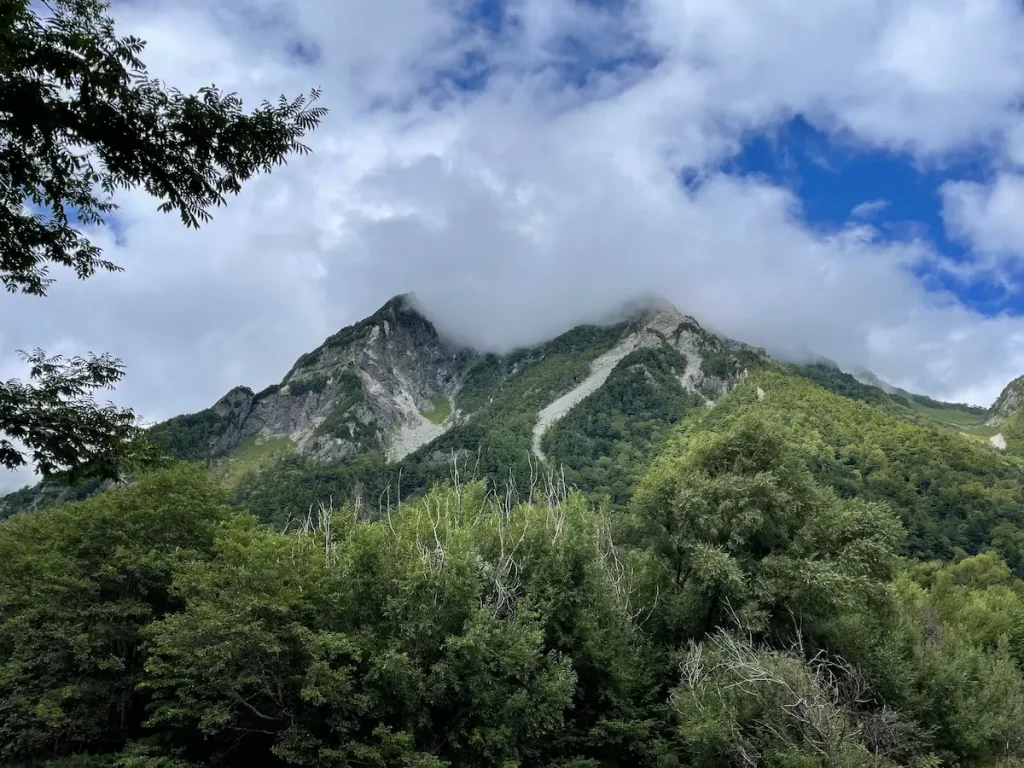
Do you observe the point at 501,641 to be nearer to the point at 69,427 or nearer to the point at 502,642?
the point at 502,642

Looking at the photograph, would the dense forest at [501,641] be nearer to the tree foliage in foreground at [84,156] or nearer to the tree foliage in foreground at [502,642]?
the tree foliage in foreground at [502,642]

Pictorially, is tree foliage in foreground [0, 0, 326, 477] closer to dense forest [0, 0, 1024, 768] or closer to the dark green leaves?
the dark green leaves

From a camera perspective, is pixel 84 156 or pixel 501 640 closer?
pixel 84 156

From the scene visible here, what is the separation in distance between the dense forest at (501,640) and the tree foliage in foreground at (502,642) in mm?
114

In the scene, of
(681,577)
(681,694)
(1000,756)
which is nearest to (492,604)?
(681,694)

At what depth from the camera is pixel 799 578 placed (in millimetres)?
24656

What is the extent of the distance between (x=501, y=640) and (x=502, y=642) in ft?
0.45

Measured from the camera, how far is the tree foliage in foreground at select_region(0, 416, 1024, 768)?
21.6 meters

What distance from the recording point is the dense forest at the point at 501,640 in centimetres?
2162

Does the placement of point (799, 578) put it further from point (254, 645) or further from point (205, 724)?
point (205, 724)

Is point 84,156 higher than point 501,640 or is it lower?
higher

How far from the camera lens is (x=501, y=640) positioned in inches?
895

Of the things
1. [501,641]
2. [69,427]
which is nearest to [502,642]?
[501,641]

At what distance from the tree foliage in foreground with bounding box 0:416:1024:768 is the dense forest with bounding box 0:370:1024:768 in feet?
0.37
